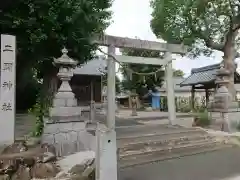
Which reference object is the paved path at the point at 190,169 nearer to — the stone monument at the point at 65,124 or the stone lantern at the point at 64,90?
the stone monument at the point at 65,124

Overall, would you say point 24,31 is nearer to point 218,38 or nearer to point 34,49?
point 34,49

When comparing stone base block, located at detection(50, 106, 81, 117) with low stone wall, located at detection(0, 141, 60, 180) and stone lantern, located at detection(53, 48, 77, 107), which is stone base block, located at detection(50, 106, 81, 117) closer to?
stone lantern, located at detection(53, 48, 77, 107)

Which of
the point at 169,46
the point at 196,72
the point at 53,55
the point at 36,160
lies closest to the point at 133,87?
the point at 196,72

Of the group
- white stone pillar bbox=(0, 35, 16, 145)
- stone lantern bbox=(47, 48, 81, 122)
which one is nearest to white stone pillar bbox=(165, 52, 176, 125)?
stone lantern bbox=(47, 48, 81, 122)

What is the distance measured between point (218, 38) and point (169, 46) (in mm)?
7251

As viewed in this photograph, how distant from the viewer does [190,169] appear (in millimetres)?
6254

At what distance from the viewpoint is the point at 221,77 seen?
10984 millimetres

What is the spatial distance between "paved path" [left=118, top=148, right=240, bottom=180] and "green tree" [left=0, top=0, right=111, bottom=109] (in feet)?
18.5

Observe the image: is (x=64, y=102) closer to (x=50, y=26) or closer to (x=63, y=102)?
(x=63, y=102)

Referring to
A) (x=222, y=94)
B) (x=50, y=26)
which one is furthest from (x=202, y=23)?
(x=50, y=26)

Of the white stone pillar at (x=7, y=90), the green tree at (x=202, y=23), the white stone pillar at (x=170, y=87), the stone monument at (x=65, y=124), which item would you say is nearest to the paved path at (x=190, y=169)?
the stone monument at (x=65, y=124)

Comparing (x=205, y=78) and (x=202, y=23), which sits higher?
(x=202, y=23)

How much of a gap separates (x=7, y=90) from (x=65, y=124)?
1751 millimetres

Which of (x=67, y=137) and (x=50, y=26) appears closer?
(x=67, y=137)
